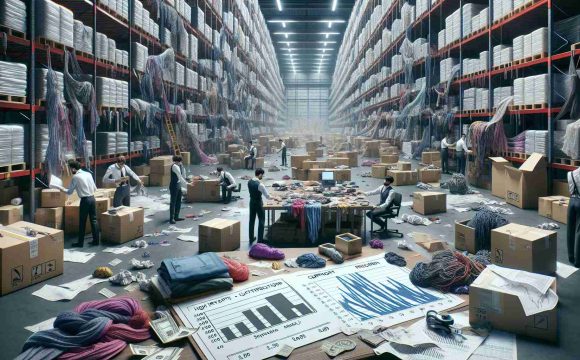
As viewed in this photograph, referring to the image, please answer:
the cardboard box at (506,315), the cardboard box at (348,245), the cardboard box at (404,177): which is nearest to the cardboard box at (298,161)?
the cardboard box at (404,177)

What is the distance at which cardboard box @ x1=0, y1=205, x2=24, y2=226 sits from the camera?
7.68 meters

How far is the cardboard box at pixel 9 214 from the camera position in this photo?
7682 mm

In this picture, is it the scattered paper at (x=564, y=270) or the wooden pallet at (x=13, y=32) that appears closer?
the scattered paper at (x=564, y=270)

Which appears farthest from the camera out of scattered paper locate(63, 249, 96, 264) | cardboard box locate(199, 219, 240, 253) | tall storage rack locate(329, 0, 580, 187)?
tall storage rack locate(329, 0, 580, 187)

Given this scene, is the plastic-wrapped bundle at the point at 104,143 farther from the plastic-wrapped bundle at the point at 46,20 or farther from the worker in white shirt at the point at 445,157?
the worker in white shirt at the point at 445,157

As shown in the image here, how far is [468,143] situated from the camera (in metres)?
15.3

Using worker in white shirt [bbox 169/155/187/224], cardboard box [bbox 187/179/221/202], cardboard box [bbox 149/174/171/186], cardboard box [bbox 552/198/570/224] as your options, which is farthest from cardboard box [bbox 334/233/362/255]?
cardboard box [bbox 149/174/171/186]

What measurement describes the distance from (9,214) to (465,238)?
8.05 metres

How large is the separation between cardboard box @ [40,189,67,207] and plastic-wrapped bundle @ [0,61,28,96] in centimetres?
194

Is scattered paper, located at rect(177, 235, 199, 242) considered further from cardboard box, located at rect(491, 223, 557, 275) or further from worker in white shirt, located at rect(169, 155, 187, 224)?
cardboard box, located at rect(491, 223, 557, 275)

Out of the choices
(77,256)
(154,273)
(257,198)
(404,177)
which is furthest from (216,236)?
(404,177)

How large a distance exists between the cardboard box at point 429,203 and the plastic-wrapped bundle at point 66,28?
9.03 metres

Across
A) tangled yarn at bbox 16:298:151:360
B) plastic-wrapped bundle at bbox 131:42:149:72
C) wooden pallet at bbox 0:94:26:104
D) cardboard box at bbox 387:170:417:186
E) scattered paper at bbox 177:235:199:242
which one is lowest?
scattered paper at bbox 177:235:199:242

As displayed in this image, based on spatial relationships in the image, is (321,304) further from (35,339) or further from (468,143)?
(468,143)
